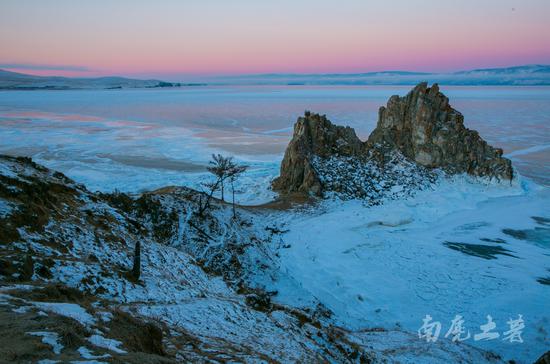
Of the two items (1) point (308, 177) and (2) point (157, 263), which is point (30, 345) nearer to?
(2) point (157, 263)

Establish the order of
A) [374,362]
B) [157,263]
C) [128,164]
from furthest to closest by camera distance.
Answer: [128,164] < [157,263] < [374,362]

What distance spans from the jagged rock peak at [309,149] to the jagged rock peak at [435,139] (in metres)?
3.32

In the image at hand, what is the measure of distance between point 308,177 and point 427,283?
17.6 metres

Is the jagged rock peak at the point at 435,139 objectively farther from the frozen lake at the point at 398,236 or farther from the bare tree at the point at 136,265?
the bare tree at the point at 136,265

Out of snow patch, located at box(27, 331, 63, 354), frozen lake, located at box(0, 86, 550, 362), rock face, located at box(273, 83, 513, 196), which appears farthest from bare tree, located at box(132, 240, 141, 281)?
rock face, located at box(273, 83, 513, 196)

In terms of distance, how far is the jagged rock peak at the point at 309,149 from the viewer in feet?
127

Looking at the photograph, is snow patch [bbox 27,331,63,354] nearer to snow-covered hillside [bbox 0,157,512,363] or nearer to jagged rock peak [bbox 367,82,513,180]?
snow-covered hillside [bbox 0,157,512,363]

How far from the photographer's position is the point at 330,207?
35750mm

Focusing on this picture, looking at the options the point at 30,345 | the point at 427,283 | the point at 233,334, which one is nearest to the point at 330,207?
the point at 427,283

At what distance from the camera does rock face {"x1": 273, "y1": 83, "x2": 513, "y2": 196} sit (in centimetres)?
4056

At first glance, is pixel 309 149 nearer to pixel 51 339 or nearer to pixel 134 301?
pixel 134 301

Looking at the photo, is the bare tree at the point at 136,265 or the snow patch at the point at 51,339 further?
the bare tree at the point at 136,265

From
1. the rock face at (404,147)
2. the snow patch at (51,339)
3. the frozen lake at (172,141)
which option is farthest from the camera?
the frozen lake at (172,141)

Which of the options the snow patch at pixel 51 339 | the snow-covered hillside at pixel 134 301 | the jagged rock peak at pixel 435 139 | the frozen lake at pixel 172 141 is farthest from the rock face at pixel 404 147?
the snow patch at pixel 51 339
